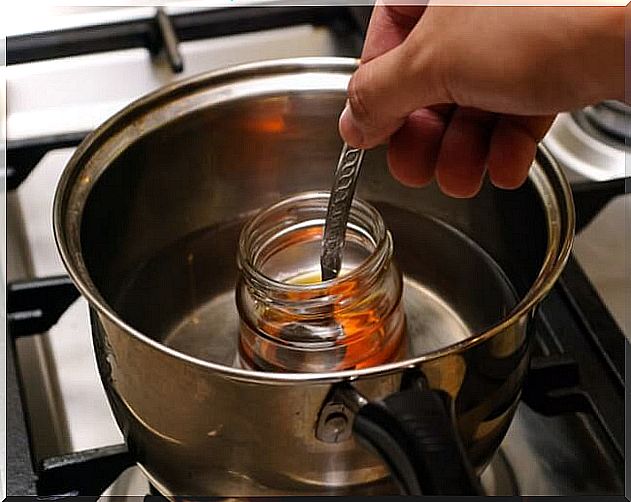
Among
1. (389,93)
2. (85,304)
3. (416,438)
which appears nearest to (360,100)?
(389,93)

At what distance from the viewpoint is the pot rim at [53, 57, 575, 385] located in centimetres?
36

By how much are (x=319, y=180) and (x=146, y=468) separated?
0.19 m

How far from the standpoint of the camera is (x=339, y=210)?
18.7 inches

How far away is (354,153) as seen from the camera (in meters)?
0.45

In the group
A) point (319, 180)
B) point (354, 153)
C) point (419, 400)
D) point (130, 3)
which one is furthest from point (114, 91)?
point (419, 400)

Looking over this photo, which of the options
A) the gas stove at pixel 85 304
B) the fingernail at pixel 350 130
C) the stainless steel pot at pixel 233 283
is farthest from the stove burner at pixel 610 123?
the fingernail at pixel 350 130

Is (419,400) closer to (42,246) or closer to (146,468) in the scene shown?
(146,468)

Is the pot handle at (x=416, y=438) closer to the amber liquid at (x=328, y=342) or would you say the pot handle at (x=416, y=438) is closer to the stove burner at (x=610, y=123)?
the amber liquid at (x=328, y=342)

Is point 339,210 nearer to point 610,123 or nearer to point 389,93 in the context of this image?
point 389,93

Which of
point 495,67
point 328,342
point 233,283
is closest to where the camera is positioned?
point 495,67

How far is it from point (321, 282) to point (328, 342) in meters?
0.03

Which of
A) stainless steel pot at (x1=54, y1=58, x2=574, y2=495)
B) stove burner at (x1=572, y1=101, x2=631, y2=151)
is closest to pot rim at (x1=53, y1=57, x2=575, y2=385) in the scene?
stainless steel pot at (x1=54, y1=58, x2=574, y2=495)

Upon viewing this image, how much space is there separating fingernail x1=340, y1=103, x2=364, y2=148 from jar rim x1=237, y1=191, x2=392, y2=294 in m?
0.06

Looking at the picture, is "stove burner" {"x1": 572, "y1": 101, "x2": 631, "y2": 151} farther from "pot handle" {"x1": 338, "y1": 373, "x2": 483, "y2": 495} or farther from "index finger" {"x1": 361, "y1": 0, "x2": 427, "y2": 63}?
"pot handle" {"x1": 338, "y1": 373, "x2": 483, "y2": 495}
